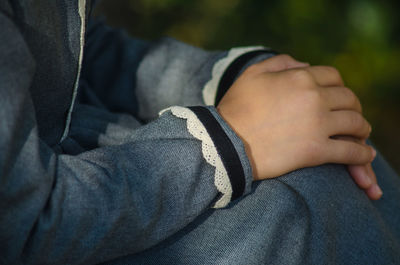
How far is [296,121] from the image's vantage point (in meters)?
0.73

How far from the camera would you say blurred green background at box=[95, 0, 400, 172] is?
1.76m

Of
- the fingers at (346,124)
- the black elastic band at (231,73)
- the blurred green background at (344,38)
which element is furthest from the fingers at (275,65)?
the blurred green background at (344,38)

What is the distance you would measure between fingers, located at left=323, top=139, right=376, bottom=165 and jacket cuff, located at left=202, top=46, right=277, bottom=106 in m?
0.24

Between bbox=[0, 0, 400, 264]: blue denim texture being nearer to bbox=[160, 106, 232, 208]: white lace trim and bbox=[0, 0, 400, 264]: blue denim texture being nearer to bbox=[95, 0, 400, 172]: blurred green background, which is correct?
bbox=[160, 106, 232, 208]: white lace trim

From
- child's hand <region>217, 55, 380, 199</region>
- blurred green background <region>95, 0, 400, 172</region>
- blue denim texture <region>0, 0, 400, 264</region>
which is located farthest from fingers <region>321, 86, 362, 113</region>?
blurred green background <region>95, 0, 400, 172</region>

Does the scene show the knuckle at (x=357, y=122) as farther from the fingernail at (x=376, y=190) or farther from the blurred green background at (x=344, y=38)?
the blurred green background at (x=344, y=38)

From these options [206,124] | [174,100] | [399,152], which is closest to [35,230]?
[206,124]

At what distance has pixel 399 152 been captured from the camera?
5.74 feet

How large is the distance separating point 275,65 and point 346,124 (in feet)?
0.57

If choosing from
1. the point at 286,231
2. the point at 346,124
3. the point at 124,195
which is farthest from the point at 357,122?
the point at 124,195

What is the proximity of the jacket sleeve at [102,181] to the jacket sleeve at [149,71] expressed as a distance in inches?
10.7

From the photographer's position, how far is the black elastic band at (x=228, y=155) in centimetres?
66

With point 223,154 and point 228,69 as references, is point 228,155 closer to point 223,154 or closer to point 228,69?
point 223,154

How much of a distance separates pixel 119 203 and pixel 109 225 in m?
0.03
